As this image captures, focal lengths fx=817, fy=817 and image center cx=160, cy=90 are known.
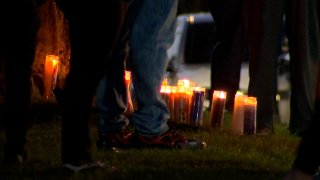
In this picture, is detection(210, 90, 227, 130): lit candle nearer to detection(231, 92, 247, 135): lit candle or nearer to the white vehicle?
detection(231, 92, 247, 135): lit candle

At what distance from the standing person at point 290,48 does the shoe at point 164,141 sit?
156 centimetres

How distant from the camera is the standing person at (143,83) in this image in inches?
203

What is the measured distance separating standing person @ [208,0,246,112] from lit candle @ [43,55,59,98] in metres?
2.13

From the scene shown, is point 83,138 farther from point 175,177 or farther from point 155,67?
point 155,67

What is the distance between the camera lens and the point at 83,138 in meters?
4.23

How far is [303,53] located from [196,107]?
971 mm

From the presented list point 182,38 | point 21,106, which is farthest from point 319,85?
point 182,38

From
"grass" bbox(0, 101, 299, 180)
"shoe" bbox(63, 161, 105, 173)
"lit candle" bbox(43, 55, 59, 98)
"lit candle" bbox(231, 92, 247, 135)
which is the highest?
"lit candle" bbox(43, 55, 59, 98)

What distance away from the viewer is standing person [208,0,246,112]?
8.26m

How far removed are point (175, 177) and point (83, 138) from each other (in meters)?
0.54

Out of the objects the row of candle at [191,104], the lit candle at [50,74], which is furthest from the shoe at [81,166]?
the lit candle at [50,74]

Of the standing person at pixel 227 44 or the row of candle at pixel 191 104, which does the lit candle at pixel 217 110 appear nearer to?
the row of candle at pixel 191 104

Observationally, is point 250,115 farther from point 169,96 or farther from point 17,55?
point 17,55

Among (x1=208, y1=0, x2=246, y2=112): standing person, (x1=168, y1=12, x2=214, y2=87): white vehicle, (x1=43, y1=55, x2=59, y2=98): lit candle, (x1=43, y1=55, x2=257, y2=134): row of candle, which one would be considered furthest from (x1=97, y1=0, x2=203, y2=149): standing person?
(x1=168, y1=12, x2=214, y2=87): white vehicle
